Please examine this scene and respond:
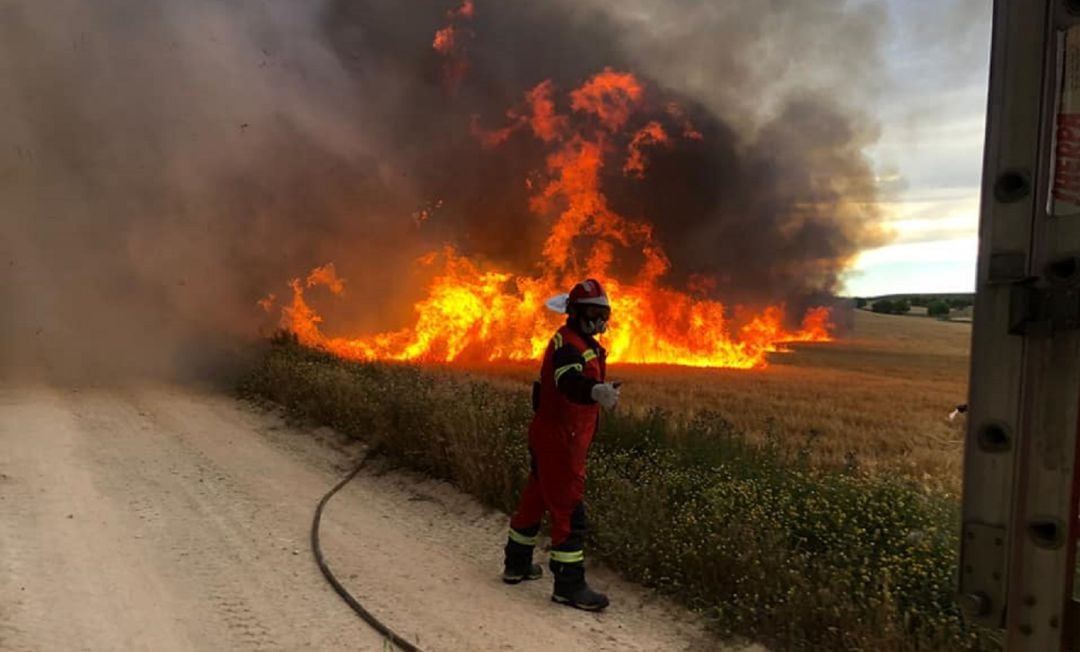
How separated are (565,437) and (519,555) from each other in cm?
105

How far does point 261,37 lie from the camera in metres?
18.5

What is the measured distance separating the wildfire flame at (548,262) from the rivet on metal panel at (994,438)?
18.3 metres

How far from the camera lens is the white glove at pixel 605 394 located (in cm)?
417

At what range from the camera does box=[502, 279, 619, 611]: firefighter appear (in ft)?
15.1

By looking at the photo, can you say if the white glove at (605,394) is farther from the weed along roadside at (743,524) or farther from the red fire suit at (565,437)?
the weed along roadside at (743,524)

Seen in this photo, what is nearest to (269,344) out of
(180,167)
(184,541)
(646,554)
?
(180,167)

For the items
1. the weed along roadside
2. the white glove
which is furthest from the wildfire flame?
the white glove

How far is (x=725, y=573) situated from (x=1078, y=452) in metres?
3.32

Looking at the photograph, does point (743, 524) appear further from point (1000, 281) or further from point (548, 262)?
point (548, 262)

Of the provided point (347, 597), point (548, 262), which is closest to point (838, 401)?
point (548, 262)

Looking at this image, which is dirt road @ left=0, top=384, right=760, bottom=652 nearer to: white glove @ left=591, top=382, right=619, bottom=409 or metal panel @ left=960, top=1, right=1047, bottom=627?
white glove @ left=591, top=382, right=619, bottom=409

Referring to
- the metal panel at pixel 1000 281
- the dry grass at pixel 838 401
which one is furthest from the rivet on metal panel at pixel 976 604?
the dry grass at pixel 838 401

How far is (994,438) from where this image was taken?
1.80m

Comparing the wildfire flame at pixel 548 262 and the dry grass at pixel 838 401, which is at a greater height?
the wildfire flame at pixel 548 262
